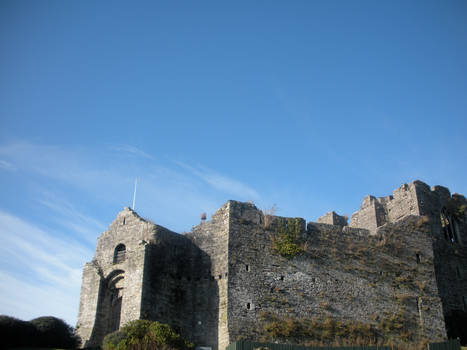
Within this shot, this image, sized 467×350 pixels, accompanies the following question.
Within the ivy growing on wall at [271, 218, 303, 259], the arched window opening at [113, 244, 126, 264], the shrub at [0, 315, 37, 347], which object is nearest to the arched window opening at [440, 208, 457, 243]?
the ivy growing on wall at [271, 218, 303, 259]

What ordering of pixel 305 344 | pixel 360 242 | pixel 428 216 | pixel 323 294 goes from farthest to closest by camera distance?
pixel 428 216 < pixel 360 242 < pixel 323 294 < pixel 305 344

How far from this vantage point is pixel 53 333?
23656mm

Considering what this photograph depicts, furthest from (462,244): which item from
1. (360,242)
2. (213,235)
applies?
(213,235)

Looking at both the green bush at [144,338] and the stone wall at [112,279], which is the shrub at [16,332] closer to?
the stone wall at [112,279]

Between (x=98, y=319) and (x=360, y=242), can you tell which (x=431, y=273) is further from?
(x=98, y=319)

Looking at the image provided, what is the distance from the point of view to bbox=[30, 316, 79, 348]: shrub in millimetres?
23391

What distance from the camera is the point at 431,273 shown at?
28594 millimetres

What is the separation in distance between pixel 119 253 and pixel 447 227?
59.3 ft

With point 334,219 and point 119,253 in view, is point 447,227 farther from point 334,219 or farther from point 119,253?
point 119,253

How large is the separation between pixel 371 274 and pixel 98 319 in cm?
1302

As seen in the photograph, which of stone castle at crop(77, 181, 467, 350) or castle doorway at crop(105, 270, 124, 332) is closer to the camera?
stone castle at crop(77, 181, 467, 350)

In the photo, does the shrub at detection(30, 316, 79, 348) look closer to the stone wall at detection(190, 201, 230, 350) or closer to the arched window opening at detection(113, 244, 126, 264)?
the arched window opening at detection(113, 244, 126, 264)

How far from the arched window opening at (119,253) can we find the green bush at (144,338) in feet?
16.2

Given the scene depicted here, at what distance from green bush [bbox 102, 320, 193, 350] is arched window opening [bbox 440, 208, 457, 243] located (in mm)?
16645
